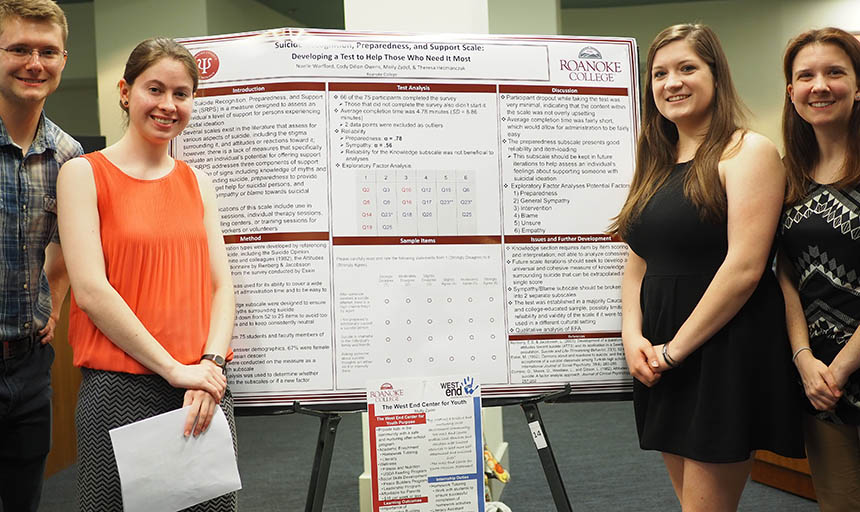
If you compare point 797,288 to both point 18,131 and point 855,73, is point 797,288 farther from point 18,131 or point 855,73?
point 18,131

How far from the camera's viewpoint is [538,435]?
1.99 m

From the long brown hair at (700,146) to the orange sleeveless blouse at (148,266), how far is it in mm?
1121

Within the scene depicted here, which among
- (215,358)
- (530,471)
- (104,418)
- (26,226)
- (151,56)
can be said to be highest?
(151,56)

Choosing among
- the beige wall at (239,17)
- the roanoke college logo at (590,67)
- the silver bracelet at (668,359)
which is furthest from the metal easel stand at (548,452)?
A: the beige wall at (239,17)

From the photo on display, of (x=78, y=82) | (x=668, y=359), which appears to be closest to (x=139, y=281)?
(x=668, y=359)

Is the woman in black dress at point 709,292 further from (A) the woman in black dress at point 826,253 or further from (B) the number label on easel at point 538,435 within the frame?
(B) the number label on easel at point 538,435

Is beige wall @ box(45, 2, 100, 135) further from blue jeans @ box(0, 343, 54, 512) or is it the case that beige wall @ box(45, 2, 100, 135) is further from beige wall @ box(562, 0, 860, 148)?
blue jeans @ box(0, 343, 54, 512)

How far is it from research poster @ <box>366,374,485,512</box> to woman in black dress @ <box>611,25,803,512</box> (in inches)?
18.0

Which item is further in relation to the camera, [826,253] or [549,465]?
[549,465]

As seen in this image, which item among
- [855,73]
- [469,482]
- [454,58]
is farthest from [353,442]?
[855,73]

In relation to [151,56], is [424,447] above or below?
below

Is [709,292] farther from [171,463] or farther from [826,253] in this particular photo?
[171,463]

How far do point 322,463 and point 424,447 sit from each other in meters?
0.27

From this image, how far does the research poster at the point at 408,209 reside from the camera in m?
1.98
